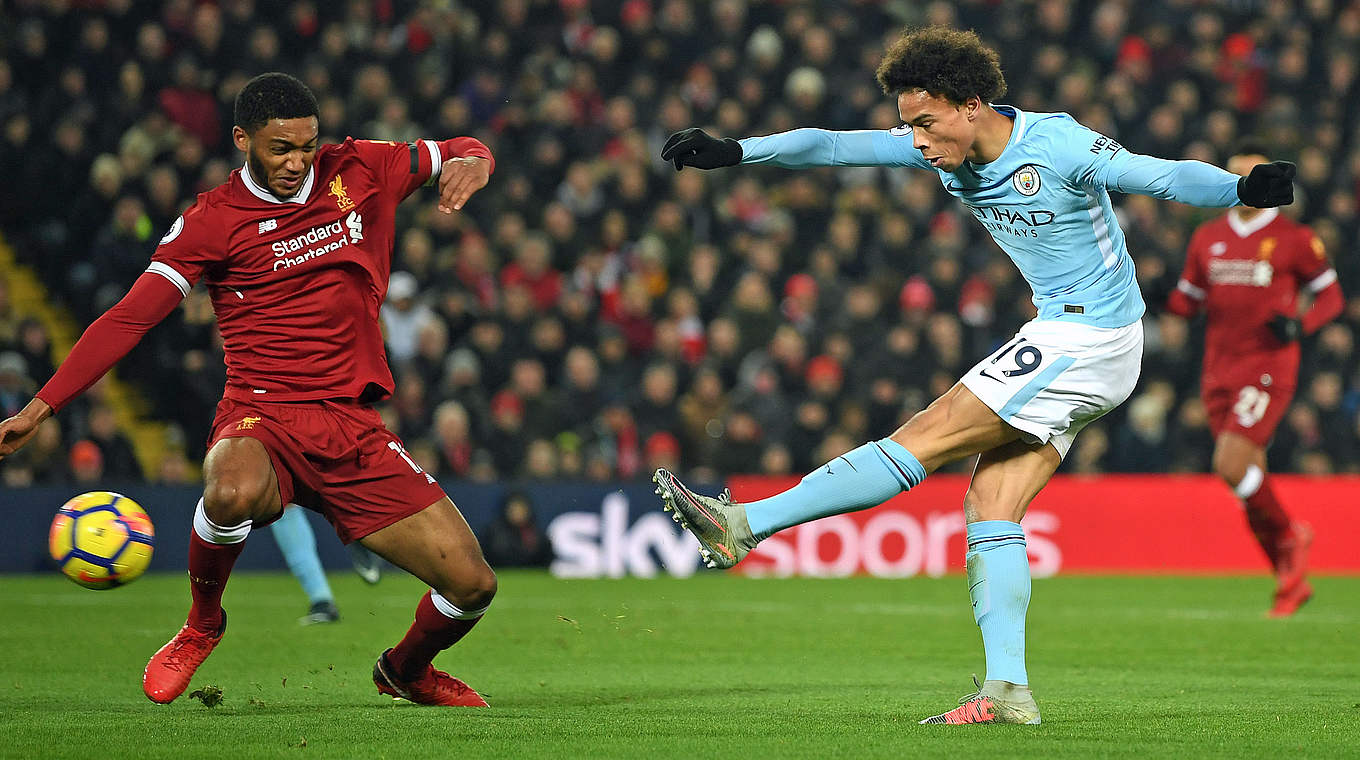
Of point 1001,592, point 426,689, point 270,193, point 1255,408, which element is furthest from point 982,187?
point 1255,408

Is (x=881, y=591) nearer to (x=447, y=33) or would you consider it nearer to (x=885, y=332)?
(x=885, y=332)

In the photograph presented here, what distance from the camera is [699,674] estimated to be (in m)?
7.11

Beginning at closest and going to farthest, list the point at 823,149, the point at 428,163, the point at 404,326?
the point at 823,149 < the point at 428,163 < the point at 404,326

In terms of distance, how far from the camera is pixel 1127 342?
5.52 meters

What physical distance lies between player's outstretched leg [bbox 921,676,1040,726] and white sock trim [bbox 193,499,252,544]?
2.35 metres

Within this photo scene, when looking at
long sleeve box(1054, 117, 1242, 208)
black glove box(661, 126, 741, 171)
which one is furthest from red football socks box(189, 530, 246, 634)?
long sleeve box(1054, 117, 1242, 208)

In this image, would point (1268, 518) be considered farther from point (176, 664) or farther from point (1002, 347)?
point (176, 664)

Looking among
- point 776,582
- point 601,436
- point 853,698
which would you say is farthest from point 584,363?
point 853,698

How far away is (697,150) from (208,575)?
2.21m

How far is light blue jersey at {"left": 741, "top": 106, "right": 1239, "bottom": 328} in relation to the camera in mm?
5293

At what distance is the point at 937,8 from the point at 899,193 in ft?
7.70

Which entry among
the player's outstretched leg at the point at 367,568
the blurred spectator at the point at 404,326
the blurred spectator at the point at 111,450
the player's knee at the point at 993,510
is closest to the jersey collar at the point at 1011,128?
the player's knee at the point at 993,510

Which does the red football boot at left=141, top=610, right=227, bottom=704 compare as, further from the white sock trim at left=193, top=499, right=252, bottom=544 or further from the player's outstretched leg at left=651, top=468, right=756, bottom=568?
the player's outstretched leg at left=651, top=468, right=756, bottom=568

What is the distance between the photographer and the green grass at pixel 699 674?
4.93m
